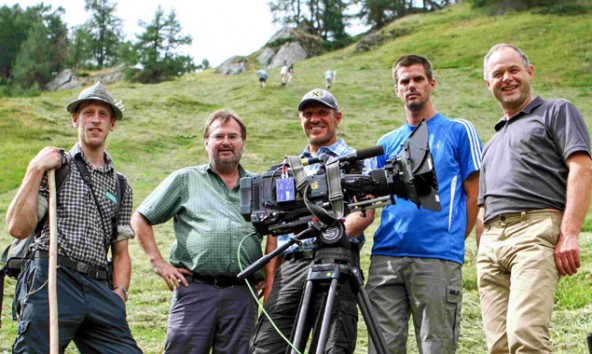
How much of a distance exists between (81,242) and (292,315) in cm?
154

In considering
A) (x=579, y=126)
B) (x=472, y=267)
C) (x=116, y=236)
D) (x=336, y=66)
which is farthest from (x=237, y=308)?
(x=336, y=66)

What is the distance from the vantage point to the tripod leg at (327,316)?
3.77m

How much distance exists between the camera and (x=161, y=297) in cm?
984

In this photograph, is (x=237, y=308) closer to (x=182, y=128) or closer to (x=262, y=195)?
(x=262, y=195)

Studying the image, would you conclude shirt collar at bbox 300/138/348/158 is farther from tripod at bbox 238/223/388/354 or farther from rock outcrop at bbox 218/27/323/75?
rock outcrop at bbox 218/27/323/75

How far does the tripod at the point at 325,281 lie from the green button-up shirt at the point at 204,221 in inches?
49.7

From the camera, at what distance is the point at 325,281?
4129 mm

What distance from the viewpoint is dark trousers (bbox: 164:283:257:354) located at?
517 centimetres

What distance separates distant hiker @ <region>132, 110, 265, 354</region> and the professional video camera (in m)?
0.97

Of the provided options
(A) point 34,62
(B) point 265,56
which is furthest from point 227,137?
(A) point 34,62

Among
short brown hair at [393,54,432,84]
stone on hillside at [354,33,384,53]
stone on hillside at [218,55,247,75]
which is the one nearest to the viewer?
short brown hair at [393,54,432,84]

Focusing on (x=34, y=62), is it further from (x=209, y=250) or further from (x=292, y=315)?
(x=292, y=315)

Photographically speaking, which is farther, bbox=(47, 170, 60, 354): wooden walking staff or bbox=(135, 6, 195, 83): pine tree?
bbox=(135, 6, 195, 83): pine tree

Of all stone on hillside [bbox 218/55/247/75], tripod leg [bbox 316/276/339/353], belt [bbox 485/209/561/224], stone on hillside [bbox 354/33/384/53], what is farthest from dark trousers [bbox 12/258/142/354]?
stone on hillside [bbox 218/55/247/75]
